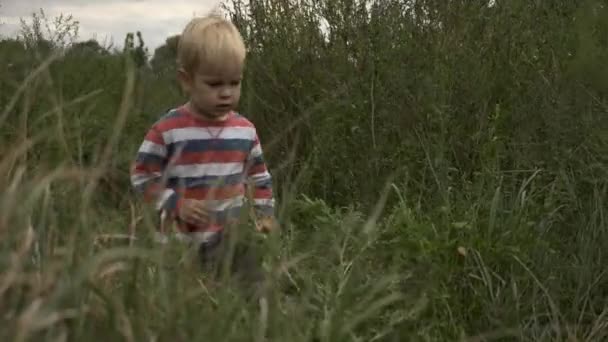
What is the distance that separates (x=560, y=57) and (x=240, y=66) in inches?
89.9

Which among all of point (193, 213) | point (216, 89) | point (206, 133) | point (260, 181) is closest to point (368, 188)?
point (260, 181)

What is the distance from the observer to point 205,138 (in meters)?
3.77

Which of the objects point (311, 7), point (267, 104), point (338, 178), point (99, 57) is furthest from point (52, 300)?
point (99, 57)

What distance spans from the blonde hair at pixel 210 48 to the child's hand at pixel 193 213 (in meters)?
0.49

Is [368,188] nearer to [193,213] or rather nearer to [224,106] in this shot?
[224,106]

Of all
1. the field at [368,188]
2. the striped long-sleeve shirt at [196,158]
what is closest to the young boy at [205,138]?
the striped long-sleeve shirt at [196,158]

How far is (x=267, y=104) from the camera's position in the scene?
5.97 metres

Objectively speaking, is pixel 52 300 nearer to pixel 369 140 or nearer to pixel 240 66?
pixel 240 66

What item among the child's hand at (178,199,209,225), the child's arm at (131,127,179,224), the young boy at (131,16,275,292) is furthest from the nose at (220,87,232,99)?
the child's hand at (178,199,209,225)

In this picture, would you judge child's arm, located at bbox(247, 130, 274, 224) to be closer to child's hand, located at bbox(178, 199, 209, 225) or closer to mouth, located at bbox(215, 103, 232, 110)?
mouth, located at bbox(215, 103, 232, 110)

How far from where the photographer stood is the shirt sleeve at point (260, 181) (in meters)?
3.88

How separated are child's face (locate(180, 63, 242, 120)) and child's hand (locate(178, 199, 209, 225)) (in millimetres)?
363

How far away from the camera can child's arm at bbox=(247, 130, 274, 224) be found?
3.88 m

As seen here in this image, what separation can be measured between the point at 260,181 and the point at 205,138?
27cm
